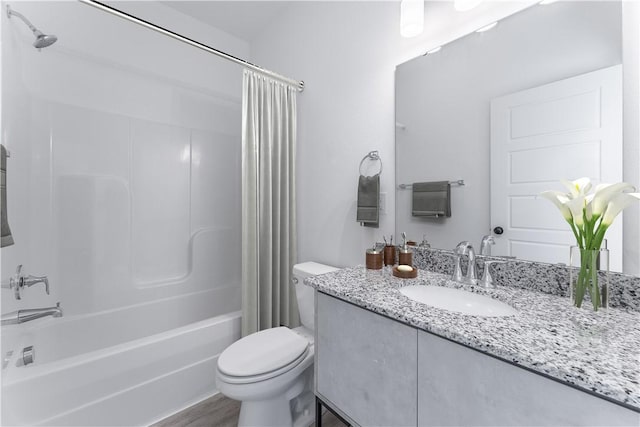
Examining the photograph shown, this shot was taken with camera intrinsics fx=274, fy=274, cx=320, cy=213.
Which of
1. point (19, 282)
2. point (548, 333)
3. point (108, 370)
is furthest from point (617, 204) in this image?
point (19, 282)

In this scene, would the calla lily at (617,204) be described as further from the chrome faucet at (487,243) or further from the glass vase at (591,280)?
the chrome faucet at (487,243)

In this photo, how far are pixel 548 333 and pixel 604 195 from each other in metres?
0.42

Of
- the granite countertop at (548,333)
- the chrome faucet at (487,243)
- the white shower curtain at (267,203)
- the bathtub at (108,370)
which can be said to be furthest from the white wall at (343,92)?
the bathtub at (108,370)

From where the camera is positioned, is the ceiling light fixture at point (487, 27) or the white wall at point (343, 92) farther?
the white wall at point (343, 92)

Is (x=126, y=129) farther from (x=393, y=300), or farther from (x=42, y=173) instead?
(x=393, y=300)

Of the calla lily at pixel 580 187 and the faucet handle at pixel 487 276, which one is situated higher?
the calla lily at pixel 580 187

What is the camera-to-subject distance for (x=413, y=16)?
4.16ft

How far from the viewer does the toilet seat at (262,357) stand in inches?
45.8

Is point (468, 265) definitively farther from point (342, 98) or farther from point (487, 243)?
point (342, 98)

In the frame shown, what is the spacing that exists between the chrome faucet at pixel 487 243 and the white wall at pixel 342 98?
457 millimetres

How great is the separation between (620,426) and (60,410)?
1.96 metres

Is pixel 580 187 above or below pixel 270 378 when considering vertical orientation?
above

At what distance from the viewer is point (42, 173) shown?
1.69 meters

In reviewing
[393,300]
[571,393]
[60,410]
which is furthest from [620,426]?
[60,410]
